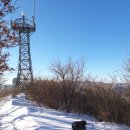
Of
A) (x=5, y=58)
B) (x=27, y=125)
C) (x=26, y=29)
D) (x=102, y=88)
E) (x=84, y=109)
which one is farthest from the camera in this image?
(x=26, y=29)

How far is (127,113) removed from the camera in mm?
14391

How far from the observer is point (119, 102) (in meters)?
Result: 14.8

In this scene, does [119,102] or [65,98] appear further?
[65,98]

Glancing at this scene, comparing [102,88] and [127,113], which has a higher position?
[102,88]

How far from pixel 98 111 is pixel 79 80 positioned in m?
Answer: 3.83

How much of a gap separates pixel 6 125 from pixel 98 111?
457 cm

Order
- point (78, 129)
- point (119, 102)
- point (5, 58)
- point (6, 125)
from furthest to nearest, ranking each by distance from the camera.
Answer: point (119, 102), point (6, 125), point (5, 58), point (78, 129)

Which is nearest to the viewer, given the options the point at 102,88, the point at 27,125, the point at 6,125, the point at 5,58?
the point at 5,58

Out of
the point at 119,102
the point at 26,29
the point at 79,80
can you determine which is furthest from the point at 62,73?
the point at 26,29

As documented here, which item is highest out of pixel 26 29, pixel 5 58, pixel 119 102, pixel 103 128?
pixel 26 29

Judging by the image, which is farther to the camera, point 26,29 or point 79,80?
point 26,29

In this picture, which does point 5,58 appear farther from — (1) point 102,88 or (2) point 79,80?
(2) point 79,80

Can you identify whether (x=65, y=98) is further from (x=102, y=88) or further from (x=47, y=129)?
(x=47, y=129)

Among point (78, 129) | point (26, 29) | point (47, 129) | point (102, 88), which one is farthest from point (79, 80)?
point (26, 29)
